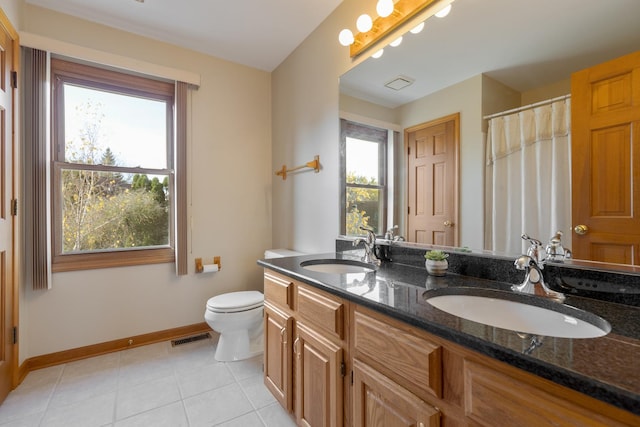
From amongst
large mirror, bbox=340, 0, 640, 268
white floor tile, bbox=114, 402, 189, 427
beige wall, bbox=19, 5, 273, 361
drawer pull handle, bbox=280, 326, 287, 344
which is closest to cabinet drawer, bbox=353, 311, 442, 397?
drawer pull handle, bbox=280, 326, 287, 344

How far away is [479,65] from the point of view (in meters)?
1.28

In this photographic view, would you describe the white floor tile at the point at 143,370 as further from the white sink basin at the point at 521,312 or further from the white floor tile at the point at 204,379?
the white sink basin at the point at 521,312

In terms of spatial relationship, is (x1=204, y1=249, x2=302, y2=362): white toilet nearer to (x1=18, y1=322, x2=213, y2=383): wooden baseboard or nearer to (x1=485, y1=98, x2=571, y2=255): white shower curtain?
(x1=18, y1=322, x2=213, y2=383): wooden baseboard

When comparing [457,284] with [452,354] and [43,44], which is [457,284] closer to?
[452,354]

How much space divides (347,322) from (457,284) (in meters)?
0.45

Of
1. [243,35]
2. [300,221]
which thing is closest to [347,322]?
[300,221]

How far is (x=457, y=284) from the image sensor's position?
112cm

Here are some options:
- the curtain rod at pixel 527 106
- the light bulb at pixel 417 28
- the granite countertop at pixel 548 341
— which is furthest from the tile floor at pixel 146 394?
the light bulb at pixel 417 28

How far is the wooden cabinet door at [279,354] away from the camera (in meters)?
1.45

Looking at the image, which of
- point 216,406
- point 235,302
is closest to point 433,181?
point 235,302

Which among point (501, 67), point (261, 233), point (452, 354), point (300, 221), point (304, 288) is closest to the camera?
point (452, 354)

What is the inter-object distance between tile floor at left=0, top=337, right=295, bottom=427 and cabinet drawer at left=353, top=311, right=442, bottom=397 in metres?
0.90

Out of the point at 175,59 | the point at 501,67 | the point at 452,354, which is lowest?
the point at 452,354

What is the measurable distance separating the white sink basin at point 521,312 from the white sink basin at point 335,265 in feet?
2.05
